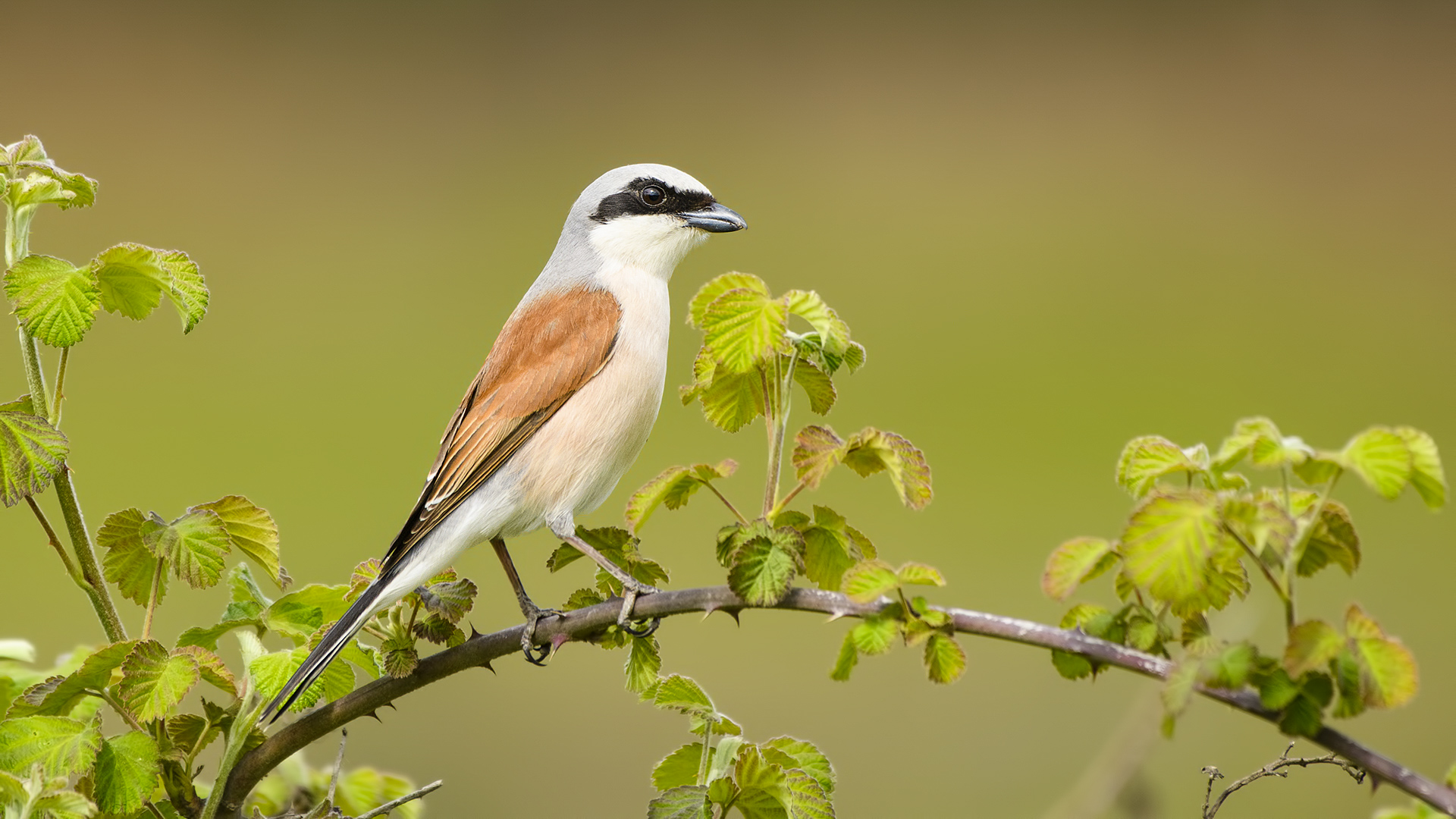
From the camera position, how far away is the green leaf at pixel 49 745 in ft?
2.17

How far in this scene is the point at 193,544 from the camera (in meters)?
Result: 0.77

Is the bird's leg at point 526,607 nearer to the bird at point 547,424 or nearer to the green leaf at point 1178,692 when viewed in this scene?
the bird at point 547,424

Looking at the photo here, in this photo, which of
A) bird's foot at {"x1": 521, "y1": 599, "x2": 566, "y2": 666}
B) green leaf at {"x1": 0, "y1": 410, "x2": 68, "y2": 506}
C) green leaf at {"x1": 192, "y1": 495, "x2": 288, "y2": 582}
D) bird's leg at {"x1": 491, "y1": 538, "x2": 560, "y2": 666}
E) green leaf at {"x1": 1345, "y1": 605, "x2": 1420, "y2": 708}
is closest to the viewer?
green leaf at {"x1": 1345, "y1": 605, "x2": 1420, "y2": 708}

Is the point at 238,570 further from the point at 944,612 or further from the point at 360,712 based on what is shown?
the point at 944,612

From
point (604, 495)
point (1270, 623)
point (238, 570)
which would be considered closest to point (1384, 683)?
point (238, 570)

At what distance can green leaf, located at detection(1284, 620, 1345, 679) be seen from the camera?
498 mm

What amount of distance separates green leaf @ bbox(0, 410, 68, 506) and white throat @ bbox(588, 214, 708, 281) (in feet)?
2.68

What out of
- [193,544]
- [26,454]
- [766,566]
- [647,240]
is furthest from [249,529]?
[647,240]

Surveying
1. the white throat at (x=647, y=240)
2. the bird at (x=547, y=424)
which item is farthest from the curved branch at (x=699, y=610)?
the white throat at (x=647, y=240)

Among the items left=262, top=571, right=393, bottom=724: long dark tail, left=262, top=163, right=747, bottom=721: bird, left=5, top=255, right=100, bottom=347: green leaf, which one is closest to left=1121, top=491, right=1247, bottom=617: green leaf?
left=262, top=571, right=393, bottom=724: long dark tail

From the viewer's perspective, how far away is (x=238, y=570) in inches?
32.2

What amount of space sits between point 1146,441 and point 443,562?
26.6 inches

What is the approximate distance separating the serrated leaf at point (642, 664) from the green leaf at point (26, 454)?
347 mm

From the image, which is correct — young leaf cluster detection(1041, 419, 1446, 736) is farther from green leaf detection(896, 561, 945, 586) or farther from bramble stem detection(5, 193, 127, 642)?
bramble stem detection(5, 193, 127, 642)
